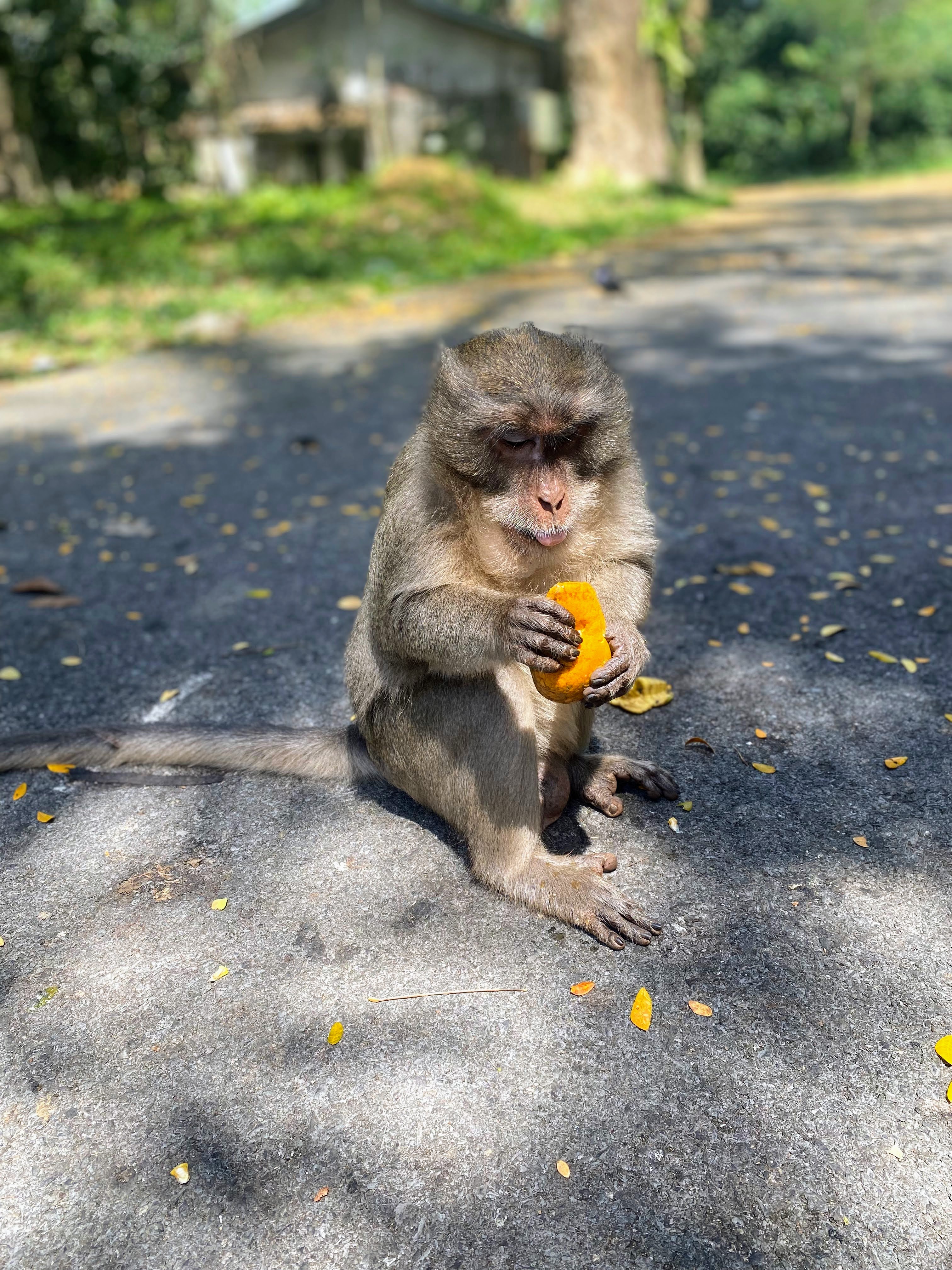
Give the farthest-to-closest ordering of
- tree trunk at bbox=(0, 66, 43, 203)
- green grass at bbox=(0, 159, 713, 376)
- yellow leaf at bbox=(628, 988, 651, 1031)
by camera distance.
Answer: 1. tree trunk at bbox=(0, 66, 43, 203)
2. green grass at bbox=(0, 159, 713, 376)
3. yellow leaf at bbox=(628, 988, 651, 1031)

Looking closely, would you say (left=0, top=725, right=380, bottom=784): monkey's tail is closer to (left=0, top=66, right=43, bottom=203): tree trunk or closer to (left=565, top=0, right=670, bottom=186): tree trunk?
(left=565, top=0, right=670, bottom=186): tree trunk

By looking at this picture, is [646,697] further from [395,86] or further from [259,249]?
[395,86]

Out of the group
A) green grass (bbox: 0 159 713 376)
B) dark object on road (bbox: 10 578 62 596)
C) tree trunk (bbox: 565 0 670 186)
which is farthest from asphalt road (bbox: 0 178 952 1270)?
tree trunk (bbox: 565 0 670 186)

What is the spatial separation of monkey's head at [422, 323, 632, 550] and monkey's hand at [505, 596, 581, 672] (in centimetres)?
18

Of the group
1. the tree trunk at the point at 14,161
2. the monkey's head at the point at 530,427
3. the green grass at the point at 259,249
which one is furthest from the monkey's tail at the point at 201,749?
the tree trunk at the point at 14,161

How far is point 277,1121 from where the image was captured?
216 centimetres

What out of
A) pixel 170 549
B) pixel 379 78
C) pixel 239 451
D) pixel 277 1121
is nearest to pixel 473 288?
pixel 239 451

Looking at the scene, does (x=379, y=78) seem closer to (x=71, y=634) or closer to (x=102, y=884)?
(x=71, y=634)

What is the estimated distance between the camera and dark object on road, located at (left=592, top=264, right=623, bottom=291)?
11.1 meters

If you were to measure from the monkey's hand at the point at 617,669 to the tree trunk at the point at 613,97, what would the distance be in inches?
819

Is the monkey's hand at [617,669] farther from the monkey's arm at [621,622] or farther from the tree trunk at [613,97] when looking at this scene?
the tree trunk at [613,97]

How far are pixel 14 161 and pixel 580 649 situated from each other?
25215 mm

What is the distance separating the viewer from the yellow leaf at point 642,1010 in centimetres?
234

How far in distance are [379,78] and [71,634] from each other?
2286cm
